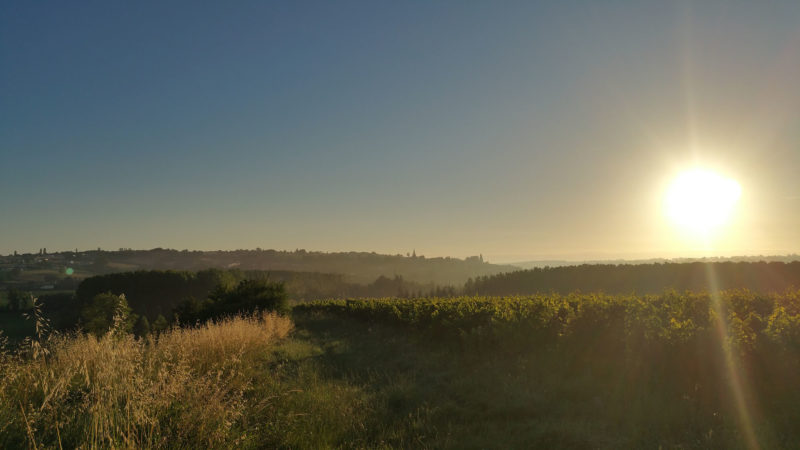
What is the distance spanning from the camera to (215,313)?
28.9 m

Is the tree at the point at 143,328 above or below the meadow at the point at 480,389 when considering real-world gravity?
below

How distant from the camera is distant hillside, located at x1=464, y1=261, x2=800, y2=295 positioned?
3434 cm

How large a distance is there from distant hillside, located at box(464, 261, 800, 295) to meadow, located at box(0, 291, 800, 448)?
20718 millimetres

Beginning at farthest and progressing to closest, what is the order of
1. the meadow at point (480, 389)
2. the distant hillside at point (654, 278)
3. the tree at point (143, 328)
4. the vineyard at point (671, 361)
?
1. the tree at point (143, 328)
2. the distant hillside at point (654, 278)
3. the vineyard at point (671, 361)
4. the meadow at point (480, 389)

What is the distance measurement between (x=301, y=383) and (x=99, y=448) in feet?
16.7

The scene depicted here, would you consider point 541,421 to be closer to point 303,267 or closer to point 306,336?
point 306,336

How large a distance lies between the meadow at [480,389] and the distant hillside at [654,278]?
2072 cm

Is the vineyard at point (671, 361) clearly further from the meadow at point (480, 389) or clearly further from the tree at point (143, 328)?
the tree at point (143, 328)

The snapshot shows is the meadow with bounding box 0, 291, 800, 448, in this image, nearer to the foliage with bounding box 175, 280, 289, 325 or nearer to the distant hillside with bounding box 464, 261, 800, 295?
the foliage with bounding box 175, 280, 289, 325

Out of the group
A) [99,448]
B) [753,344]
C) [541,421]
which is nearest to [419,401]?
[541,421]

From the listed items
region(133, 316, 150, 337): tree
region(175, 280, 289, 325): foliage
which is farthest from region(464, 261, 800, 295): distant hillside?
region(133, 316, 150, 337): tree

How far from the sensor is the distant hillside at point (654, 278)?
113 feet

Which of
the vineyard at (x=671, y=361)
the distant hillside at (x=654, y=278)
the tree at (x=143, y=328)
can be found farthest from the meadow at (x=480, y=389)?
the tree at (x=143, y=328)

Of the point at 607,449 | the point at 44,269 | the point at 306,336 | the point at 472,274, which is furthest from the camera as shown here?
the point at 472,274
